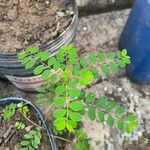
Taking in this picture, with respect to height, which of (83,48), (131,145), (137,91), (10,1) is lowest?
(131,145)

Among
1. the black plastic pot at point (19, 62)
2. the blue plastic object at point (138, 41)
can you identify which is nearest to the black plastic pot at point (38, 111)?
the black plastic pot at point (19, 62)

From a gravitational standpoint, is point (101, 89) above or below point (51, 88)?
below

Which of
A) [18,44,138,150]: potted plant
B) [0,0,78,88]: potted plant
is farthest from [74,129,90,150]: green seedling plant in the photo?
[0,0,78,88]: potted plant

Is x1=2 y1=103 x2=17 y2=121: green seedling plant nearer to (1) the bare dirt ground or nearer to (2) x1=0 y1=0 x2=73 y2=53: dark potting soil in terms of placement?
(2) x1=0 y1=0 x2=73 y2=53: dark potting soil

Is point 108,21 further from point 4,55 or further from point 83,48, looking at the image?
point 4,55

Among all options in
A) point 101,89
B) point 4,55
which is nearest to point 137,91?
point 101,89

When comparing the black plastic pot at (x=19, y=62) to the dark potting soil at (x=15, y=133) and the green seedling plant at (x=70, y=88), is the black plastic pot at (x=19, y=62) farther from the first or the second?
the dark potting soil at (x=15, y=133)
